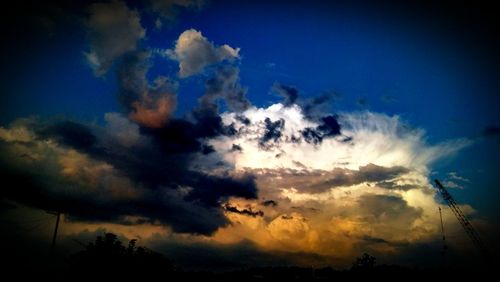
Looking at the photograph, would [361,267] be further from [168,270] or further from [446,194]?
[168,270]

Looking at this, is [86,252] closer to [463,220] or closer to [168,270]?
[168,270]

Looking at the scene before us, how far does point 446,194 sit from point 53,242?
129260 millimetres

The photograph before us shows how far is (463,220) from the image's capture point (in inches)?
4820

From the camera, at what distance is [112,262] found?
89500mm

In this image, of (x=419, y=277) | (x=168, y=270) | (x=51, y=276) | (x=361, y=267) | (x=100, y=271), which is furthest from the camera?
(x=361, y=267)

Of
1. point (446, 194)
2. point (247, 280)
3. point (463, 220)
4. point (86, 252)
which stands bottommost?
point (247, 280)

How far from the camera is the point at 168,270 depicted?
100m

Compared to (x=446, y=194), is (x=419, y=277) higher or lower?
lower

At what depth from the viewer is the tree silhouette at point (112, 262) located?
87.6 metres

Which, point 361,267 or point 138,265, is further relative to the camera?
point 361,267

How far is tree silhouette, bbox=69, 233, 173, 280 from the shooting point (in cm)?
8756

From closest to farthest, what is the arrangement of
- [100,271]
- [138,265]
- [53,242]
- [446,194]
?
[53,242] → [100,271] → [138,265] → [446,194]

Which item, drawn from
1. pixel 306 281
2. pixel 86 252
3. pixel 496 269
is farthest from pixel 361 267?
pixel 86 252

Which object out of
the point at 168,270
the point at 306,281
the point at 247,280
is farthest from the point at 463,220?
the point at 168,270
